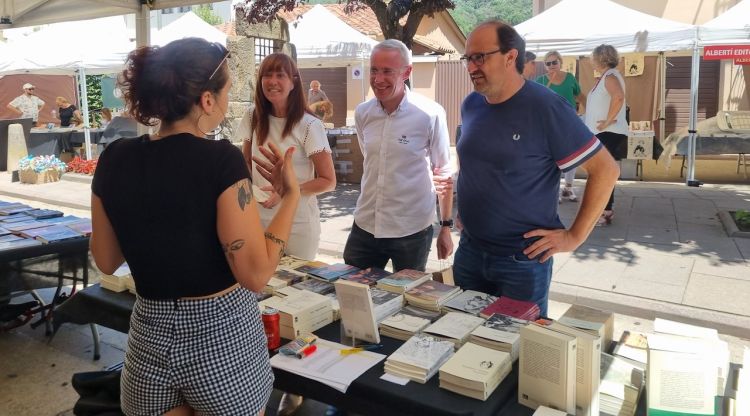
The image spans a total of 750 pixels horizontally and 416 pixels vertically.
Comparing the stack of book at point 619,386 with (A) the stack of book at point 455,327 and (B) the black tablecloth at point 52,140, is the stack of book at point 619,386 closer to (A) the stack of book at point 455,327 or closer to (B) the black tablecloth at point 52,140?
(A) the stack of book at point 455,327

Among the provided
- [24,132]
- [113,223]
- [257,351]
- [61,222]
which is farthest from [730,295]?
[24,132]

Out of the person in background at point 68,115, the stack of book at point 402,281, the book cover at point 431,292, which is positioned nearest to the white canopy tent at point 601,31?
the stack of book at point 402,281

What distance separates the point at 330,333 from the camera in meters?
2.33

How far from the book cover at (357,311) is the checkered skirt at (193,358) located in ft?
1.68

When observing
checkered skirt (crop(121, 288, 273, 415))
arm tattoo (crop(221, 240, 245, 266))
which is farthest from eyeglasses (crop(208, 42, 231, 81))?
checkered skirt (crop(121, 288, 273, 415))

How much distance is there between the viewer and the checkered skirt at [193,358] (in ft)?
5.21

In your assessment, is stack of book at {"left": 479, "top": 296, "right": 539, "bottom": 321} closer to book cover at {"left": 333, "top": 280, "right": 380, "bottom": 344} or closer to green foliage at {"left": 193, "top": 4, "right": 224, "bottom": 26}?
book cover at {"left": 333, "top": 280, "right": 380, "bottom": 344}

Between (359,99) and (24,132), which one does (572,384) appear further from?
(359,99)

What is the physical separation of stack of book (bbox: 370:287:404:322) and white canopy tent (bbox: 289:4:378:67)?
911 cm

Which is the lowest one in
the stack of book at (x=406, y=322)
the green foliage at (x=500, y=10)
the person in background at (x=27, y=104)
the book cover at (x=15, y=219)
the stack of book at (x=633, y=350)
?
the stack of book at (x=633, y=350)

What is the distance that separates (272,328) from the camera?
86.7 inches

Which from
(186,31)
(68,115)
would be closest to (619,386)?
(186,31)

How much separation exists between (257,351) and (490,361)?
2.36 ft

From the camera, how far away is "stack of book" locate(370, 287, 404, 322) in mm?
2342
